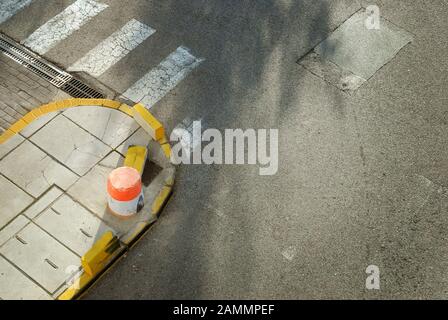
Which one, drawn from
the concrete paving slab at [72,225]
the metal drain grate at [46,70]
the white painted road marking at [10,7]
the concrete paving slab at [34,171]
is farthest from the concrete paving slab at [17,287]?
the white painted road marking at [10,7]

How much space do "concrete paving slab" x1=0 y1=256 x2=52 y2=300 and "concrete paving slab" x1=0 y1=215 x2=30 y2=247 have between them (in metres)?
0.41

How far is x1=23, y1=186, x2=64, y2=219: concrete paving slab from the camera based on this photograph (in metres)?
7.06

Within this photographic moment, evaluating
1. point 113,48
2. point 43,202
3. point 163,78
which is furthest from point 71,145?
point 113,48

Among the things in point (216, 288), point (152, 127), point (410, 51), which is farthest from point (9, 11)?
point (410, 51)

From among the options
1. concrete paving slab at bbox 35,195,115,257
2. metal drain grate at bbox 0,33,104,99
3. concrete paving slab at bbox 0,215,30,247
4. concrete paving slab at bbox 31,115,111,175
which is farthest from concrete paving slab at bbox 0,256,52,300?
metal drain grate at bbox 0,33,104,99

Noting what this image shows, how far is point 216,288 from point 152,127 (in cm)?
248

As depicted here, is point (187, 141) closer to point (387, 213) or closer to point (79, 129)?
point (79, 129)

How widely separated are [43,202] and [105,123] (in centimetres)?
152

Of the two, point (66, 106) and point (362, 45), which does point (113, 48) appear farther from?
point (362, 45)

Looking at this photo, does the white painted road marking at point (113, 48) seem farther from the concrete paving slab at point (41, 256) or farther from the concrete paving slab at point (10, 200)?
the concrete paving slab at point (41, 256)

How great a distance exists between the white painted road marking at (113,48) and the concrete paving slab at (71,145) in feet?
3.94

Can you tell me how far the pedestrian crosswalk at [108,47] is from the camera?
8.56 m

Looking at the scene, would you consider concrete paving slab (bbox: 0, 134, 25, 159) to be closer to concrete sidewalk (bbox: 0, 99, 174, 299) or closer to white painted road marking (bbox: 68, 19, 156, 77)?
concrete sidewalk (bbox: 0, 99, 174, 299)

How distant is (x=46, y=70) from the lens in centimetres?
868
